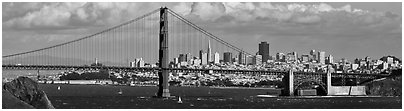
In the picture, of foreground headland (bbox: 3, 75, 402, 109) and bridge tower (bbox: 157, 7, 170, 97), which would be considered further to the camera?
bridge tower (bbox: 157, 7, 170, 97)

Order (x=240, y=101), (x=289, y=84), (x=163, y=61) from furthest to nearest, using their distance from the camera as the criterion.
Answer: (x=289, y=84) < (x=240, y=101) < (x=163, y=61)

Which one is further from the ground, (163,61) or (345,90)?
(163,61)

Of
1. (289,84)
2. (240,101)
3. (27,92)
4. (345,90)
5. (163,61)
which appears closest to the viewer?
(27,92)

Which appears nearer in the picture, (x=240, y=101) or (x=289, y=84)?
(x=240, y=101)

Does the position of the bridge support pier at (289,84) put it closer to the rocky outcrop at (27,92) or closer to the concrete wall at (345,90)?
the concrete wall at (345,90)

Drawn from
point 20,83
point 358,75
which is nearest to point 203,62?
point 358,75

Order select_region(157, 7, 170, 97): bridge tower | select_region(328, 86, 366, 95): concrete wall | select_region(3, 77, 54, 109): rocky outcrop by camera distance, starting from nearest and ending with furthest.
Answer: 1. select_region(3, 77, 54, 109): rocky outcrop
2. select_region(157, 7, 170, 97): bridge tower
3. select_region(328, 86, 366, 95): concrete wall

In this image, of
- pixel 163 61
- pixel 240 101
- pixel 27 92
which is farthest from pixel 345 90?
pixel 27 92

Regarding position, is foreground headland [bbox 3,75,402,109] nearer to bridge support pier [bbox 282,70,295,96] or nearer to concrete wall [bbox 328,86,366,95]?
concrete wall [bbox 328,86,366,95]

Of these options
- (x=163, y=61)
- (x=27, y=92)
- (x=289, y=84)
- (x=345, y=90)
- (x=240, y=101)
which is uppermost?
(x=163, y=61)

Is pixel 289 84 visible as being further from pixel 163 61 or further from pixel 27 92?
pixel 27 92

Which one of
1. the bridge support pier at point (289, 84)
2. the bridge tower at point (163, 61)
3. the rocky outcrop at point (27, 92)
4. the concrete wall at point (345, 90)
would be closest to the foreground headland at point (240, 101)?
the bridge tower at point (163, 61)

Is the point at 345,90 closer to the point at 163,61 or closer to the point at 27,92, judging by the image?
the point at 163,61

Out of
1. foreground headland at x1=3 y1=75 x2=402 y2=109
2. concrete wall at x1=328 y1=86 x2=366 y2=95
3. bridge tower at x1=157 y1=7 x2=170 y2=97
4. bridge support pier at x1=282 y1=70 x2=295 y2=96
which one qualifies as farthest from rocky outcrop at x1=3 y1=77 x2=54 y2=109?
concrete wall at x1=328 y1=86 x2=366 y2=95
